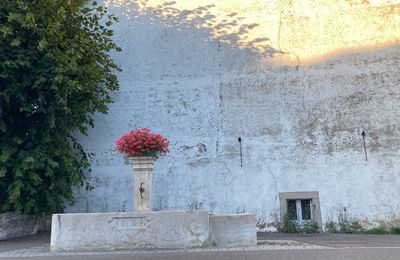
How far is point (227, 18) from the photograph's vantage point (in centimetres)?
1209

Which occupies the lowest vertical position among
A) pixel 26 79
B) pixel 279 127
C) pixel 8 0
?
pixel 279 127

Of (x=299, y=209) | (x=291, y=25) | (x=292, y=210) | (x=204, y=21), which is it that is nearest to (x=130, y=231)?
(x=292, y=210)

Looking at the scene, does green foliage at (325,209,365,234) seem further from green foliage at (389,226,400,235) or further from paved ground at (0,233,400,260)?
paved ground at (0,233,400,260)

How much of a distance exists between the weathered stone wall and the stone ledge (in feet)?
3.47

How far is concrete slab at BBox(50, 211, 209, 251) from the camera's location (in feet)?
21.7

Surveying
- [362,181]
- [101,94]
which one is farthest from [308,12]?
[101,94]

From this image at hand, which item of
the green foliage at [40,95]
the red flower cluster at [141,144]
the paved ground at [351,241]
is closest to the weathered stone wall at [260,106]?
the paved ground at [351,241]

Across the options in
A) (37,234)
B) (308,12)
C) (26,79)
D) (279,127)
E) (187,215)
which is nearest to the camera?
(187,215)

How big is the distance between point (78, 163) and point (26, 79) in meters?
2.72

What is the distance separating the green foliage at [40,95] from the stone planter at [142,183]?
302 centimetres

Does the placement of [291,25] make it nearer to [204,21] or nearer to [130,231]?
[204,21]

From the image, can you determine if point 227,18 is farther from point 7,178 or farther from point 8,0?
Answer: point 7,178

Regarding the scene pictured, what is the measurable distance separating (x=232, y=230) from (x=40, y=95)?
5.64 meters

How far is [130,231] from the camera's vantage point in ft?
21.9
